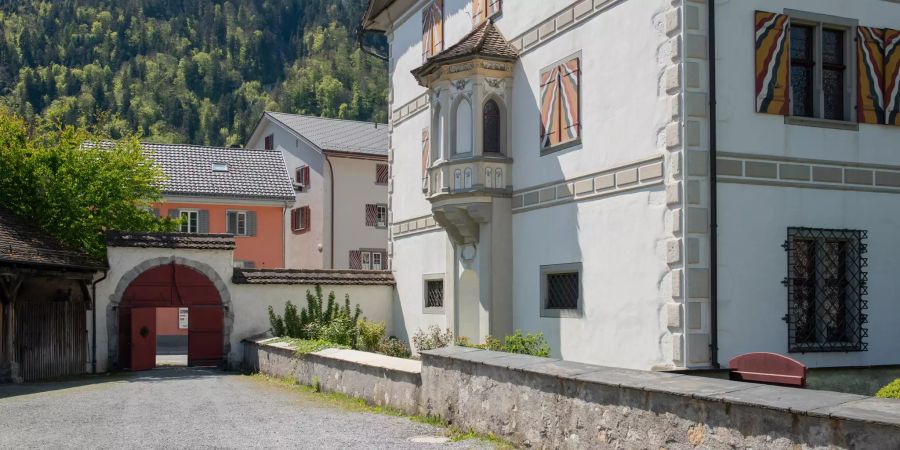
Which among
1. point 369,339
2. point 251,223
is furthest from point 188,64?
point 369,339

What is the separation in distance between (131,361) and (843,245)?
16747mm

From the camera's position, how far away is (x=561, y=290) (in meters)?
17.0

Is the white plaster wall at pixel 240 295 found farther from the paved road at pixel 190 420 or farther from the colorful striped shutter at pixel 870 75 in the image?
the colorful striped shutter at pixel 870 75

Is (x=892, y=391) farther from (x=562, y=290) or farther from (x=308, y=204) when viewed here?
(x=308, y=204)

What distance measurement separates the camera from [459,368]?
11.0 m

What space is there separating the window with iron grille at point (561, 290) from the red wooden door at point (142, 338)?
11.2 metres

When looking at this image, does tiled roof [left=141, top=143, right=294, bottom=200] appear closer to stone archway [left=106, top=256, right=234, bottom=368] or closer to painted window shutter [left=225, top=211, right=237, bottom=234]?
painted window shutter [left=225, top=211, right=237, bottom=234]

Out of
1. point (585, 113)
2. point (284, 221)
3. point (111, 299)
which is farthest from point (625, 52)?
point (284, 221)

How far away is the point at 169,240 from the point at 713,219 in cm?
1485

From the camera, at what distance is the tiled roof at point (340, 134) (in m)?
43.3

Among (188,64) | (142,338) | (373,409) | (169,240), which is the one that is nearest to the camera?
(373,409)

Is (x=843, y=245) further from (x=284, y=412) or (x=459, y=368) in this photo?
(x=284, y=412)

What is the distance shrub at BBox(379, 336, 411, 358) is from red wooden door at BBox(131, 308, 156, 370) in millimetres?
6032

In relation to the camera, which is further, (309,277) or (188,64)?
(188,64)
